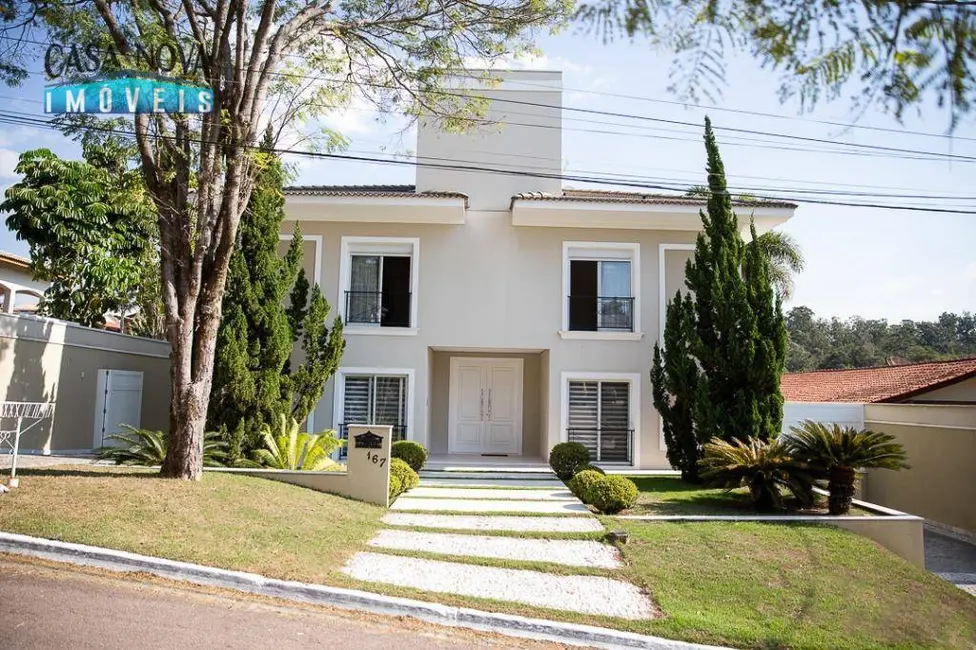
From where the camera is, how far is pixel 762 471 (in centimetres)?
1059

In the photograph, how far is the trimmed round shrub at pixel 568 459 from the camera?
13.7m

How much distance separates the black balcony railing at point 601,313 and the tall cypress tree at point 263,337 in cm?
567

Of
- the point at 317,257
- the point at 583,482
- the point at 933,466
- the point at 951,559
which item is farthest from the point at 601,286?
the point at 951,559

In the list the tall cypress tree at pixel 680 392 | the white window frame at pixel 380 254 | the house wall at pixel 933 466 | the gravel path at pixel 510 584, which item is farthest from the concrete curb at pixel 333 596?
the house wall at pixel 933 466

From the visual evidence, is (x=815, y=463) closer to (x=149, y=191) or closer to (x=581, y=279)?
(x=581, y=279)

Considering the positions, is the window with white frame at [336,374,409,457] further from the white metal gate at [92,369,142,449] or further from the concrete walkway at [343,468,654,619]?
the white metal gate at [92,369,142,449]

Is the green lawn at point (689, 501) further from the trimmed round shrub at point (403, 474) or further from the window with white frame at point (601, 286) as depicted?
the window with white frame at point (601, 286)

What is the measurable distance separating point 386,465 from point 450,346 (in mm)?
5953

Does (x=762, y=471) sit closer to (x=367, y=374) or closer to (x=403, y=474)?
(x=403, y=474)

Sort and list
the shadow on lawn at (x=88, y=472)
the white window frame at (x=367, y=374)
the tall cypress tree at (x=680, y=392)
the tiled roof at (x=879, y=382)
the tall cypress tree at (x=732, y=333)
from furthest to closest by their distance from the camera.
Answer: the tiled roof at (x=879, y=382)
the white window frame at (x=367, y=374)
the tall cypress tree at (x=680, y=392)
the tall cypress tree at (x=732, y=333)
the shadow on lawn at (x=88, y=472)

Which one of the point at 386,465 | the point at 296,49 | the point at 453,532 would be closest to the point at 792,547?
the point at 453,532

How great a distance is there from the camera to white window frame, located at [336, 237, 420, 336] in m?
16.0

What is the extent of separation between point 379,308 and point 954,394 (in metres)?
14.3

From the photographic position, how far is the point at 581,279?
54.6 feet
